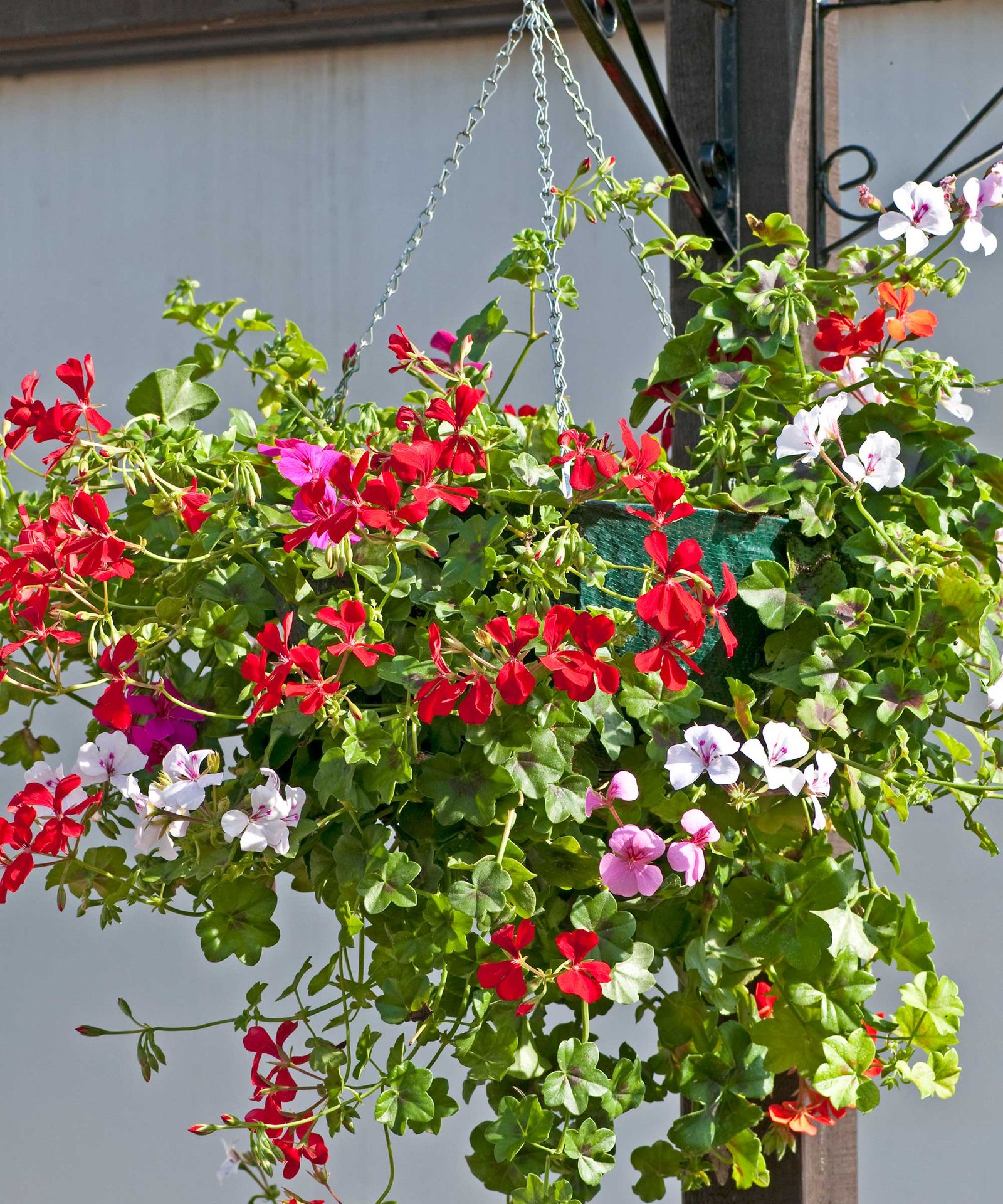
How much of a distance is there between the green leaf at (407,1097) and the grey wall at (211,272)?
116 cm

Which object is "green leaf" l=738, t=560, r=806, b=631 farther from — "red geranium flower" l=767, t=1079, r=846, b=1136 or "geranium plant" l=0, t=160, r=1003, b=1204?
"red geranium flower" l=767, t=1079, r=846, b=1136

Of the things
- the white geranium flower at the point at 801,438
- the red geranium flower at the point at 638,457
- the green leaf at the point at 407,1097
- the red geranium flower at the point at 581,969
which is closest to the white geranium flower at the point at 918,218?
the white geranium flower at the point at 801,438

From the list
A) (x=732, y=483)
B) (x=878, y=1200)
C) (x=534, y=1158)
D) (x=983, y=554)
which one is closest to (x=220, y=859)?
(x=534, y=1158)

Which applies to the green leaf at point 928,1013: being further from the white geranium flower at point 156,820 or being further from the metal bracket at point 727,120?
the metal bracket at point 727,120

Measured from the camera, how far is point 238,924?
723mm

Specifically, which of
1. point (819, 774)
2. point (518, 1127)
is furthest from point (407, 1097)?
point (819, 774)

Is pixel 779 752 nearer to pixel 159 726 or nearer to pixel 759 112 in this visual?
pixel 159 726

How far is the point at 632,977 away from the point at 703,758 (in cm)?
12

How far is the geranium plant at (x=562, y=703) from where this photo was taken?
2.11ft

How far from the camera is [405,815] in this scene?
72 centimetres

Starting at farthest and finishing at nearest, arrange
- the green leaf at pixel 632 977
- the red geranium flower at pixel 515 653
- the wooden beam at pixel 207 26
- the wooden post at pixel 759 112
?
1. the wooden beam at pixel 207 26
2. the wooden post at pixel 759 112
3. the green leaf at pixel 632 977
4. the red geranium flower at pixel 515 653

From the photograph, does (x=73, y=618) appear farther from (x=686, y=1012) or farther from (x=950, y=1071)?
(x=950, y=1071)

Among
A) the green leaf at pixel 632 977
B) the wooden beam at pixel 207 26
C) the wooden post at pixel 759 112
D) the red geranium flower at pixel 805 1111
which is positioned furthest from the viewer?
the wooden beam at pixel 207 26

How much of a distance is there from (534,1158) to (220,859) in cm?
23
